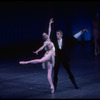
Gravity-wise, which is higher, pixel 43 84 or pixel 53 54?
pixel 53 54

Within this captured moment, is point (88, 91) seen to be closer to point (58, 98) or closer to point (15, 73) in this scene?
point (58, 98)

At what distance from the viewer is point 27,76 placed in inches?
429

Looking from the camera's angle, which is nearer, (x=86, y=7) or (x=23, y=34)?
(x=23, y=34)

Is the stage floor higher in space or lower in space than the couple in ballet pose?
lower

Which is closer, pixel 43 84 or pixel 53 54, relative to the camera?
pixel 53 54

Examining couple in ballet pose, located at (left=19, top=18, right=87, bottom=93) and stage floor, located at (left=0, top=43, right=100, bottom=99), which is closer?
stage floor, located at (left=0, top=43, right=100, bottom=99)

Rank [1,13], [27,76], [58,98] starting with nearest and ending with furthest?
[58,98] < [27,76] < [1,13]

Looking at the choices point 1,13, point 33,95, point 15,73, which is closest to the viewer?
point 33,95

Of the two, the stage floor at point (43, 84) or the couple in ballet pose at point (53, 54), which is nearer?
the stage floor at point (43, 84)

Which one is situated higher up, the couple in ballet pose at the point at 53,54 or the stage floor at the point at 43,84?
the couple in ballet pose at the point at 53,54

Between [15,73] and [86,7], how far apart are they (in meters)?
18.1

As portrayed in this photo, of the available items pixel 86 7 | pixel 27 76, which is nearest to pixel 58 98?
pixel 27 76

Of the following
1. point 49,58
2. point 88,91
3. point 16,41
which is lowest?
point 16,41

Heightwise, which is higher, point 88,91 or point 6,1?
point 6,1
